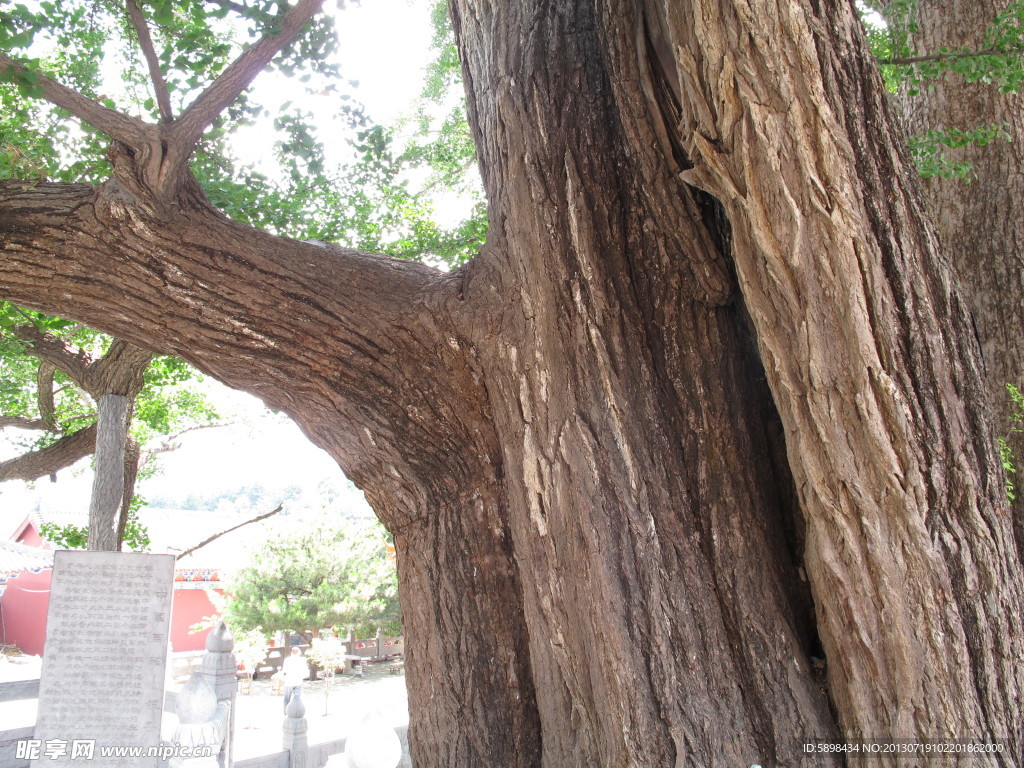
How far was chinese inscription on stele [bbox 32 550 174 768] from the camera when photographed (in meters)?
4.20

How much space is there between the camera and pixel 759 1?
1.88m

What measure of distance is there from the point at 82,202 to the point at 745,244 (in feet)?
7.47

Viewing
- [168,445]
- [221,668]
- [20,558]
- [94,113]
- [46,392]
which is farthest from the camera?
[20,558]

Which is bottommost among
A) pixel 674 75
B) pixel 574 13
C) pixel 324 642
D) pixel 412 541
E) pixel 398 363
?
pixel 324 642

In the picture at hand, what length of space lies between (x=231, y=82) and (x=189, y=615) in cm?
1808

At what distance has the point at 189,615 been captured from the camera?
1784 centimetres

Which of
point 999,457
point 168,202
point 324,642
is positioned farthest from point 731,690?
point 324,642

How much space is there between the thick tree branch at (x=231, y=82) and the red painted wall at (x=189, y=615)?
1726 cm

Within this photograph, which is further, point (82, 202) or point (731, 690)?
point (82, 202)

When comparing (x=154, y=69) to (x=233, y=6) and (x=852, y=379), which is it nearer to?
(x=233, y=6)

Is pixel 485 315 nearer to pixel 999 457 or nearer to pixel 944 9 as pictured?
pixel 999 457

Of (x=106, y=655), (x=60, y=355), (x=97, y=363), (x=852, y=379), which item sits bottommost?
(x=106, y=655)

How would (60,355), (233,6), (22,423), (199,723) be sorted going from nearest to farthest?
(233,6), (199,723), (60,355), (22,423)

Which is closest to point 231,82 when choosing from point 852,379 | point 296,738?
point 852,379
